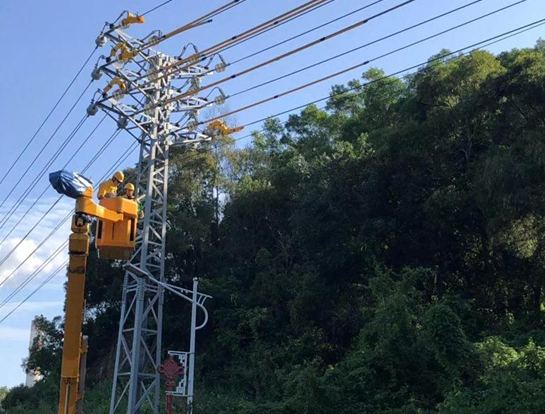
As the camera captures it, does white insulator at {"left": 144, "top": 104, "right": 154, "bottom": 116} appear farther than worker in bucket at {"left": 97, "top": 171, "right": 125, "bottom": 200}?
Yes

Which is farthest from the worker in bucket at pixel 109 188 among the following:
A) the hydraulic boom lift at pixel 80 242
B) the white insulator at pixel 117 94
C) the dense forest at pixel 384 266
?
the white insulator at pixel 117 94

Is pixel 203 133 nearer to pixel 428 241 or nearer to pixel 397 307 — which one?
pixel 397 307

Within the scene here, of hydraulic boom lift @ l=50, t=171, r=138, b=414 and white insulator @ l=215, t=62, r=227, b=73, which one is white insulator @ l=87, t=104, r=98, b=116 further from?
hydraulic boom lift @ l=50, t=171, r=138, b=414

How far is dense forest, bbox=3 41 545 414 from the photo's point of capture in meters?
20.0

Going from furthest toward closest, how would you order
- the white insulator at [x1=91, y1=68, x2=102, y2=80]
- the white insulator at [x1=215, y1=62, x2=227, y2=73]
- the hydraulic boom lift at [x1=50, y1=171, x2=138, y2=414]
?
the white insulator at [x1=91, y1=68, x2=102, y2=80]
the white insulator at [x1=215, y1=62, x2=227, y2=73]
the hydraulic boom lift at [x1=50, y1=171, x2=138, y2=414]

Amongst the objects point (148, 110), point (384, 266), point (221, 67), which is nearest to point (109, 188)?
point (221, 67)

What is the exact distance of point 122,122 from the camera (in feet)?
64.6

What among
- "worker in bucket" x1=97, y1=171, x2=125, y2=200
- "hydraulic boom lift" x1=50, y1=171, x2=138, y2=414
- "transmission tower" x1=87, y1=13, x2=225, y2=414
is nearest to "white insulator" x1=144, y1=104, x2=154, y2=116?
"transmission tower" x1=87, y1=13, x2=225, y2=414

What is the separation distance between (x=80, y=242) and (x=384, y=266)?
1820cm

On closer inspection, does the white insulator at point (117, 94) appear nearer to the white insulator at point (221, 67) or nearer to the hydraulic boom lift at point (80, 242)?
the white insulator at point (221, 67)

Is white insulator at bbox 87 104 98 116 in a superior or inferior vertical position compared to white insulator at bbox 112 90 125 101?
inferior

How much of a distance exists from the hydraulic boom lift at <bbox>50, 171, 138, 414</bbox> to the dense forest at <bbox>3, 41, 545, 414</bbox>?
6.95m

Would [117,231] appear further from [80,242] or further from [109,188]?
[109,188]

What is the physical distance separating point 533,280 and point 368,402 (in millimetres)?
7444
